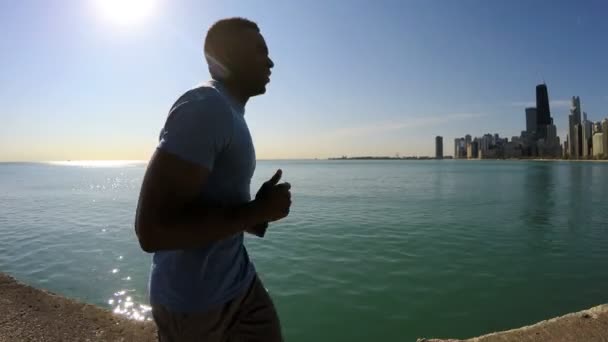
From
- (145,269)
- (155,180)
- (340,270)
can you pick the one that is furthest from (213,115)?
(145,269)

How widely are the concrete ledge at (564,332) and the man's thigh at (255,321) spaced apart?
4413 millimetres

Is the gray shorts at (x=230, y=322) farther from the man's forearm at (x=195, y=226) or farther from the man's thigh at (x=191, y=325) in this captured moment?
the man's forearm at (x=195, y=226)

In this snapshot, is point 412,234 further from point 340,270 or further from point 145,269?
point 145,269

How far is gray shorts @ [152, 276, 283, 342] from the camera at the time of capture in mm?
1631

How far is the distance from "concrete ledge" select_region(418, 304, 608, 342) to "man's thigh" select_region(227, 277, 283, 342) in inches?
174

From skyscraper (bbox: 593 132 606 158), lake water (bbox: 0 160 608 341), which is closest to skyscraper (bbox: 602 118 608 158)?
skyscraper (bbox: 593 132 606 158)

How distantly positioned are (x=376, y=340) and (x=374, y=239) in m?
8.94

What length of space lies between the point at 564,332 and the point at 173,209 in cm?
639

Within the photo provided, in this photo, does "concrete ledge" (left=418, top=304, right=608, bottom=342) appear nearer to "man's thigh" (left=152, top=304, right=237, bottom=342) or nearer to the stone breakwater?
the stone breakwater

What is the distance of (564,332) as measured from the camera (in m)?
5.50

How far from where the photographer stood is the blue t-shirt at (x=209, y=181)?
4.55ft

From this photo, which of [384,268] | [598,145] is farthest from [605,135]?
[384,268]

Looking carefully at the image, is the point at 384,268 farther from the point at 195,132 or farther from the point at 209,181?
the point at 195,132

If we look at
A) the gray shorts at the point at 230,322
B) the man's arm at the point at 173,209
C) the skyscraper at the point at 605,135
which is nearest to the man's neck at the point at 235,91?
the man's arm at the point at 173,209
